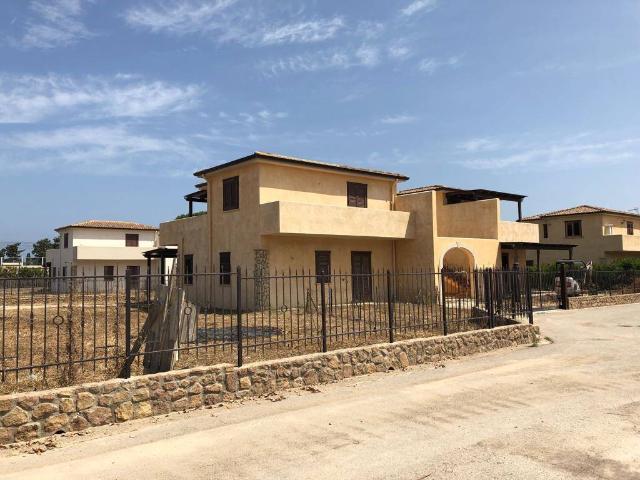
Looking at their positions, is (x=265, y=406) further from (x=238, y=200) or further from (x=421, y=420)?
(x=238, y=200)

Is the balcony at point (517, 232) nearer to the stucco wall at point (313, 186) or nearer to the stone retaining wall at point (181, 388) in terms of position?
the stucco wall at point (313, 186)

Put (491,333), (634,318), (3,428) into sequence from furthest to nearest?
(634,318) < (491,333) < (3,428)

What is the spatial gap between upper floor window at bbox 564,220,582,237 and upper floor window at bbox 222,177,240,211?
3252 cm

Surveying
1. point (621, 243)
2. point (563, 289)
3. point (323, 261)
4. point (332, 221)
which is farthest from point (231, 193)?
point (621, 243)

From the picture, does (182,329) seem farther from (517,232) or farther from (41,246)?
(41,246)

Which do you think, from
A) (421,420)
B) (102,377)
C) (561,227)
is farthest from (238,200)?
(561,227)

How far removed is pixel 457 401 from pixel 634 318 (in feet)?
47.8

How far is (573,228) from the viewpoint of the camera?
42.8m

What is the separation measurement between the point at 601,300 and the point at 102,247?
36.5 m

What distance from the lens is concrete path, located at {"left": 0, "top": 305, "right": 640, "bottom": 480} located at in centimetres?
509

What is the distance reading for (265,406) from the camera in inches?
301

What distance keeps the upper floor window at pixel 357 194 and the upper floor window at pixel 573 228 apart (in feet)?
87.9

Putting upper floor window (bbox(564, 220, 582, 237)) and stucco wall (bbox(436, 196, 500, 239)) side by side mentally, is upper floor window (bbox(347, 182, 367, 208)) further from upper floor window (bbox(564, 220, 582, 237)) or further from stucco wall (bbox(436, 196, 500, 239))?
upper floor window (bbox(564, 220, 582, 237))

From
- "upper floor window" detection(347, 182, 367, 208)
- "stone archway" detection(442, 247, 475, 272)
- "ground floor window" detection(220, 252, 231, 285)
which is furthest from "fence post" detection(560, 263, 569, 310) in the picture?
"ground floor window" detection(220, 252, 231, 285)
